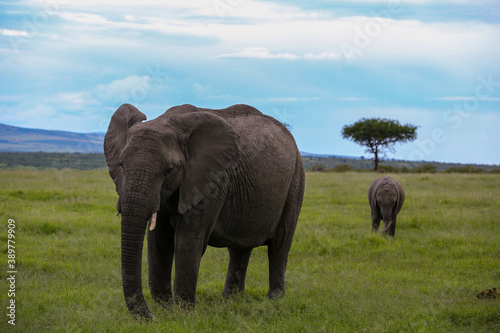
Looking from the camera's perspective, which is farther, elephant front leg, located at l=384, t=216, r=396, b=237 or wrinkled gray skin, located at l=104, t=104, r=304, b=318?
elephant front leg, located at l=384, t=216, r=396, b=237

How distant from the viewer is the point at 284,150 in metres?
8.30

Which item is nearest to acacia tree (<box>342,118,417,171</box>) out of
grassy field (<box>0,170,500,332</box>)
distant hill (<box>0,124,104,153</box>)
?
grassy field (<box>0,170,500,332</box>)

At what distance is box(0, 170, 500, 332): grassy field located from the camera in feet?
22.9

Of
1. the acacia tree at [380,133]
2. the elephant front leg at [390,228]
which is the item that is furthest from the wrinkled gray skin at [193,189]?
the acacia tree at [380,133]

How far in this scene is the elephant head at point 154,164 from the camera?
5.83m

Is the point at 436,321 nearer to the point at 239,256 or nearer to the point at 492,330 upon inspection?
the point at 492,330

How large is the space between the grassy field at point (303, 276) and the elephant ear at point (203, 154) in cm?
150

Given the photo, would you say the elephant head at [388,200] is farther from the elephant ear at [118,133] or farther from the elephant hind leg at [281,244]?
the elephant ear at [118,133]

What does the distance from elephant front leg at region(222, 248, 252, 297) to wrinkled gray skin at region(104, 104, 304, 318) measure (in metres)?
0.02

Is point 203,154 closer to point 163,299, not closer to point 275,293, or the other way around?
point 163,299

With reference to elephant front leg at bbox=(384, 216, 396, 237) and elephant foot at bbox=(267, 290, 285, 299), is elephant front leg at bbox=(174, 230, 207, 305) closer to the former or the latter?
elephant foot at bbox=(267, 290, 285, 299)

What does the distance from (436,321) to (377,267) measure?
3.57 metres

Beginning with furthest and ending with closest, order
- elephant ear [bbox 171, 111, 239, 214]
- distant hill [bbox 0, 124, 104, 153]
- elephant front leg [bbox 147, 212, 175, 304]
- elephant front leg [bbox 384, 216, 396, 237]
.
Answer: distant hill [bbox 0, 124, 104, 153] < elephant front leg [bbox 384, 216, 396, 237] < elephant front leg [bbox 147, 212, 175, 304] < elephant ear [bbox 171, 111, 239, 214]

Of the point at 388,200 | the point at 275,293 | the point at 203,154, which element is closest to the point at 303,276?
the point at 275,293
